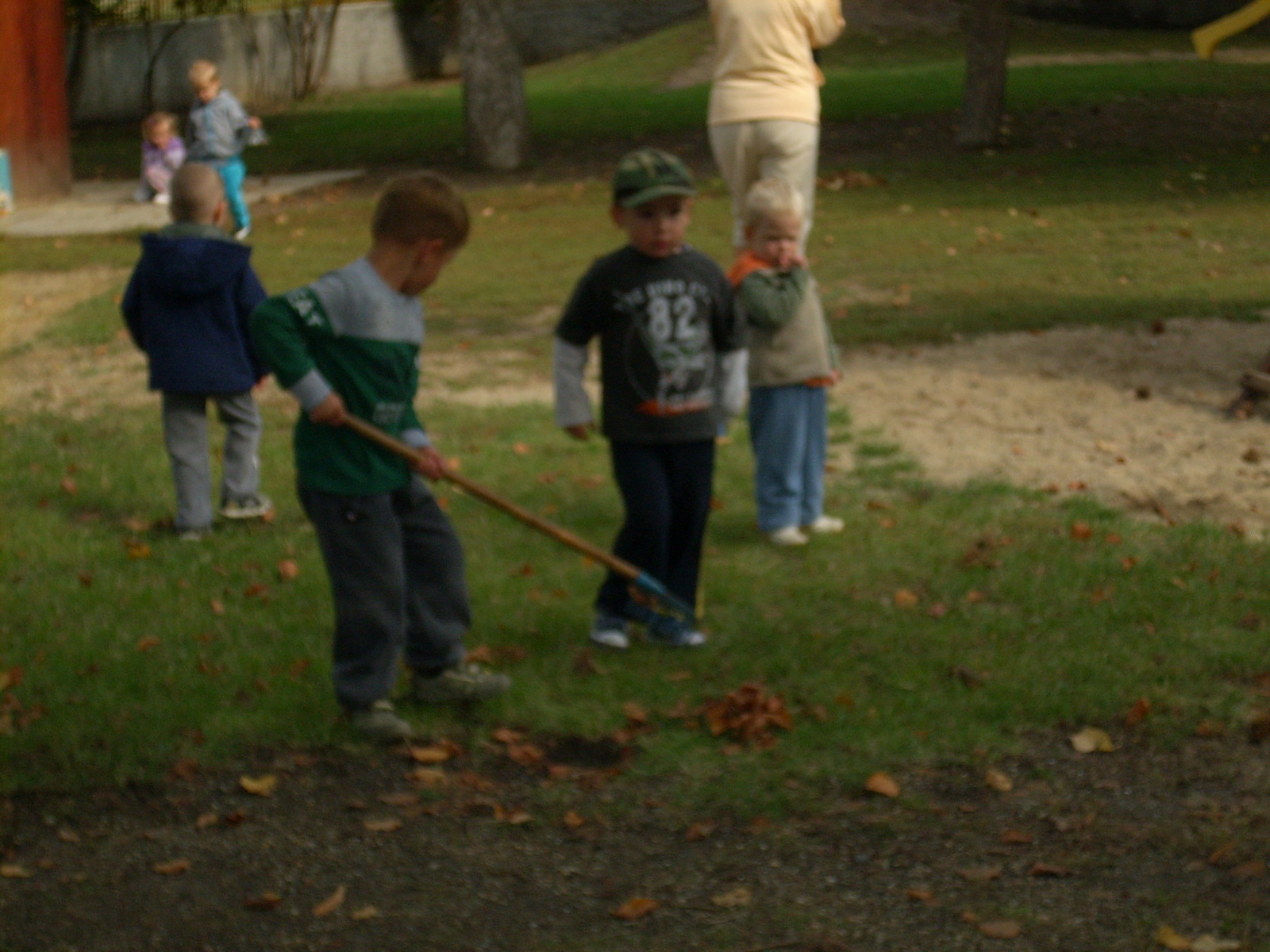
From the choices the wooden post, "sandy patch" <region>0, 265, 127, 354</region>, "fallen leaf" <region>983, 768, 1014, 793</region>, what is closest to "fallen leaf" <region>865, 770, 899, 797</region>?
"fallen leaf" <region>983, 768, 1014, 793</region>

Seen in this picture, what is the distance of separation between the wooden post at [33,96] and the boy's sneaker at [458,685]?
14.7 meters

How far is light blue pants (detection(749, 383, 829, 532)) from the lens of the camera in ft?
20.9

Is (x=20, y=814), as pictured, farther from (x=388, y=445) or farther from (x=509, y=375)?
(x=509, y=375)

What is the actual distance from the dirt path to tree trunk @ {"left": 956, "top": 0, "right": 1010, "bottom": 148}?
1462 centimetres

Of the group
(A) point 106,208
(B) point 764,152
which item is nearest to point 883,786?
(B) point 764,152

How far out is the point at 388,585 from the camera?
4.73 metres

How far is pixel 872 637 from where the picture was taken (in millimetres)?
5582

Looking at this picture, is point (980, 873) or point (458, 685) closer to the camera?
point (980, 873)

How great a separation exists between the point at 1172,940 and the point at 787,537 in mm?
3066

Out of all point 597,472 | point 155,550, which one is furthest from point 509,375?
point 155,550

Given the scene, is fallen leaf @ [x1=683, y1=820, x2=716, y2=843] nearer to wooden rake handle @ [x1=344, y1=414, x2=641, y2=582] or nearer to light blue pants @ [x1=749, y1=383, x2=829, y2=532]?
wooden rake handle @ [x1=344, y1=414, x2=641, y2=582]

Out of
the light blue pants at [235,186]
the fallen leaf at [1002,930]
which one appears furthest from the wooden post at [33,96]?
the fallen leaf at [1002,930]

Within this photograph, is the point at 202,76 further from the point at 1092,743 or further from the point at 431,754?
the point at 1092,743

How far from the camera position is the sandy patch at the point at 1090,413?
726cm
